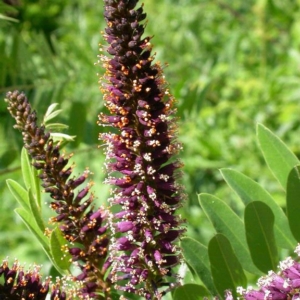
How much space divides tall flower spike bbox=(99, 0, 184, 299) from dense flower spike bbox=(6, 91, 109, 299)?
4 centimetres

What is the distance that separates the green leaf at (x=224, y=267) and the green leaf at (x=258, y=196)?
134mm

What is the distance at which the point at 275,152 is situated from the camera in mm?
1322

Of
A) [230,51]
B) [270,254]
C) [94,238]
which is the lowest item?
[270,254]

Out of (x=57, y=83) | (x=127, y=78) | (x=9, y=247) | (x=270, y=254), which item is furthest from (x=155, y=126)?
(x=9, y=247)

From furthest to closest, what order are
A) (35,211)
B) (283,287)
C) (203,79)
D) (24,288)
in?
1. (203,79)
2. (35,211)
3. (24,288)
4. (283,287)

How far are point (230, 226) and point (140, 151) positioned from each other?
0.99 ft

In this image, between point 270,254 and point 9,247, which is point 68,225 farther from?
point 9,247

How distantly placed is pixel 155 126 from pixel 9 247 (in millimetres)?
3098

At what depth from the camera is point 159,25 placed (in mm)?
4164

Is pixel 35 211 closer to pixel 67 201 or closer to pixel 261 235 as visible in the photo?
pixel 67 201

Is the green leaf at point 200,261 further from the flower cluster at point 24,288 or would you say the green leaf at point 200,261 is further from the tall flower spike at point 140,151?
the flower cluster at point 24,288

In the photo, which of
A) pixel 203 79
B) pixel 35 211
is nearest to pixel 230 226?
pixel 35 211

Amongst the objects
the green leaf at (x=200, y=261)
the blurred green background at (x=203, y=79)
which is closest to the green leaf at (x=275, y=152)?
the green leaf at (x=200, y=261)

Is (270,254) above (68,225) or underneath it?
underneath
